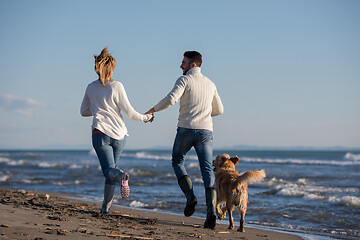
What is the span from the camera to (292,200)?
9367 millimetres

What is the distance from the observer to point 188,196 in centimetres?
479

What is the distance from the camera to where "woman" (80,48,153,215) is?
183 inches

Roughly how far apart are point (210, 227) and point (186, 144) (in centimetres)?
101

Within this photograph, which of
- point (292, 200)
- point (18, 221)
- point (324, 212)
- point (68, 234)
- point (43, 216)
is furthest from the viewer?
point (292, 200)

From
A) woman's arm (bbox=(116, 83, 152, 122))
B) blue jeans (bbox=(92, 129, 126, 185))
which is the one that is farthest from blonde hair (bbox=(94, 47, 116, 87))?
blue jeans (bbox=(92, 129, 126, 185))

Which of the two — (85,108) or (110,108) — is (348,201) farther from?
(85,108)

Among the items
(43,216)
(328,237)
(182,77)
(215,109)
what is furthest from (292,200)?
(43,216)

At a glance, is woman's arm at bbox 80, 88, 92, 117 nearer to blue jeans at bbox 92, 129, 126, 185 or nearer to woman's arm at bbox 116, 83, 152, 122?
blue jeans at bbox 92, 129, 126, 185

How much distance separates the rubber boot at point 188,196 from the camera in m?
4.73

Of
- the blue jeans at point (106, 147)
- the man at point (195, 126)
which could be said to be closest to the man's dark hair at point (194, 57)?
the man at point (195, 126)

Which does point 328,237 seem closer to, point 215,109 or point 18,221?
point 215,109

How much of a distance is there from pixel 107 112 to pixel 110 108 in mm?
63

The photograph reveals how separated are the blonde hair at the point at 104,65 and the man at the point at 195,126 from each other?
2.20ft

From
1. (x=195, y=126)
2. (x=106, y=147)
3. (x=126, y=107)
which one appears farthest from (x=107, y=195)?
(x=195, y=126)
